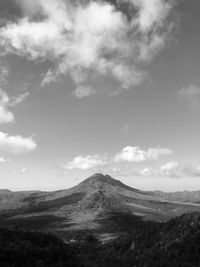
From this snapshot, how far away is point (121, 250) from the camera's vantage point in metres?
170

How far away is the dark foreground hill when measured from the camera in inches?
4403

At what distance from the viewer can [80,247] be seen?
189 meters

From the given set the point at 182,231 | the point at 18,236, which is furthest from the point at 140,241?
the point at 18,236

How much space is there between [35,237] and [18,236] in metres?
8.90

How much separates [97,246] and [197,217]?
61339 millimetres

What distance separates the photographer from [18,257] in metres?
107

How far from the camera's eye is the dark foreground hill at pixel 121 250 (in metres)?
112

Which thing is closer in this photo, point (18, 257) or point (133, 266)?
point (18, 257)

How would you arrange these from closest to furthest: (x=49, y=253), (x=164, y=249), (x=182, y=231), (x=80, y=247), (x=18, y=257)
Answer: (x=18, y=257) < (x=49, y=253) < (x=164, y=249) < (x=182, y=231) < (x=80, y=247)

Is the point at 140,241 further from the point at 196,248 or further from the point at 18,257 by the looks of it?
the point at 18,257

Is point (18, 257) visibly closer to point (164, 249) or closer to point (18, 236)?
point (18, 236)

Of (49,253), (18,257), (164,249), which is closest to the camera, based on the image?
(18,257)

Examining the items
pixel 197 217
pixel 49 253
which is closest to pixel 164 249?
pixel 197 217

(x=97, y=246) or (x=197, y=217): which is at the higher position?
(x=197, y=217)
